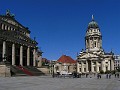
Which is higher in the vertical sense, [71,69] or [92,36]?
[92,36]

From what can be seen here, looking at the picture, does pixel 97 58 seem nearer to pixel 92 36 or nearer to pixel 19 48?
pixel 92 36

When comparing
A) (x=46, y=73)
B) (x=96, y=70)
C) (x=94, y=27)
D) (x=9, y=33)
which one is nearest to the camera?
(x=9, y=33)

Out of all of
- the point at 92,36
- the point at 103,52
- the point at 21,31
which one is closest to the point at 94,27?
the point at 92,36

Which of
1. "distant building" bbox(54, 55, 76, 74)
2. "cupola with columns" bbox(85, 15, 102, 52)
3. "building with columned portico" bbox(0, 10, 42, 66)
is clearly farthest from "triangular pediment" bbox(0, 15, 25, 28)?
"distant building" bbox(54, 55, 76, 74)

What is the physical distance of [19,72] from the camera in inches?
2977

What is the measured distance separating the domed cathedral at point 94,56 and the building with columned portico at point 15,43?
258 ft

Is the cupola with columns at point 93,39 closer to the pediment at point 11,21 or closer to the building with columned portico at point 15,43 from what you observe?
the building with columned portico at point 15,43

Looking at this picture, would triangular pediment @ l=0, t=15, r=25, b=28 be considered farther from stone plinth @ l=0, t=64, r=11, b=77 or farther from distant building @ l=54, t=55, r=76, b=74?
distant building @ l=54, t=55, r=76, b=74

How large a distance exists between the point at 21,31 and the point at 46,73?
19326mm

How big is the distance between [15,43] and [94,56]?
94196 millimetres

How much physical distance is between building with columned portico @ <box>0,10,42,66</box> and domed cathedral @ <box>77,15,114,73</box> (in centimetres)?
7852

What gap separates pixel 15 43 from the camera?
8606 centimetres

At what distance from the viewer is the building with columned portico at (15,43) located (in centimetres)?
8156

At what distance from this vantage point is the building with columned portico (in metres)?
81.6
